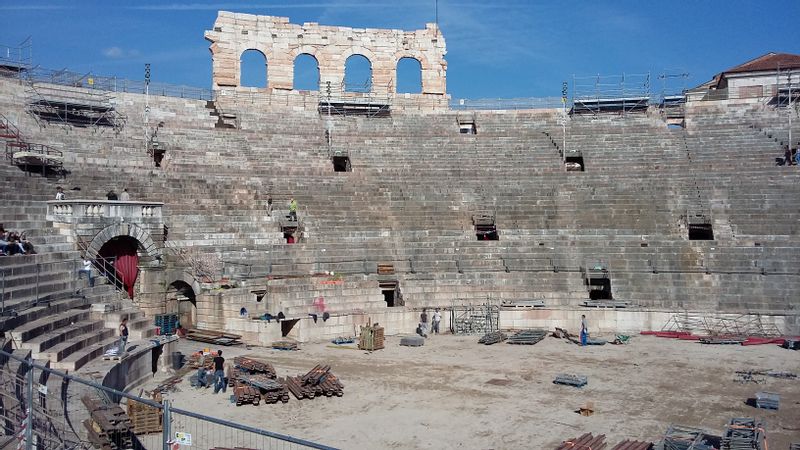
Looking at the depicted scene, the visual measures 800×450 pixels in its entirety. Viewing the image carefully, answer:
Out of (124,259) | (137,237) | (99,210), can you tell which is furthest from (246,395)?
(99,210)

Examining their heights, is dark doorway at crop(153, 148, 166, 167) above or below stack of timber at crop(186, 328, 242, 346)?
above

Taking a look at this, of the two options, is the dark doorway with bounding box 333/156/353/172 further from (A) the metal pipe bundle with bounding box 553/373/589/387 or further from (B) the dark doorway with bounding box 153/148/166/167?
(A) the metal pipe bundle with bounding box 553/373/589/387

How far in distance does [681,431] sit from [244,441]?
8.00m

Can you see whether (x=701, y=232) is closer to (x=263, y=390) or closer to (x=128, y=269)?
(x=263, y=390)

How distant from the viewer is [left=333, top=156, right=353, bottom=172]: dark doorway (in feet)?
102

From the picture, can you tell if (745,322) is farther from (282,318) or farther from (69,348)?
(69,348)

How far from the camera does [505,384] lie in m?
15.7

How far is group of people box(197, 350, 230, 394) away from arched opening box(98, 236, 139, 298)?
7.25 m

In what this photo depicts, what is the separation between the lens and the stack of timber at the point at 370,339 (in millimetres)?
19703

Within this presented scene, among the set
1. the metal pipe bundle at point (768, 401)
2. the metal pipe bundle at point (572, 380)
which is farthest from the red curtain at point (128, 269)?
the metal pipe bundle at point (768, 401)

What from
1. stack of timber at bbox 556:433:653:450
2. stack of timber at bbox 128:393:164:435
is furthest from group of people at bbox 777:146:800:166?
stack of timber at bbox 128:393:164:435

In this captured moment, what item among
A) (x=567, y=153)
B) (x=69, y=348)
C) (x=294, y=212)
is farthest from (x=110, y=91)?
(x=567, y=153)

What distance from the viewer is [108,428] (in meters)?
9.83

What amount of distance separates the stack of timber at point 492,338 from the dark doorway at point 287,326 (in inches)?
240
